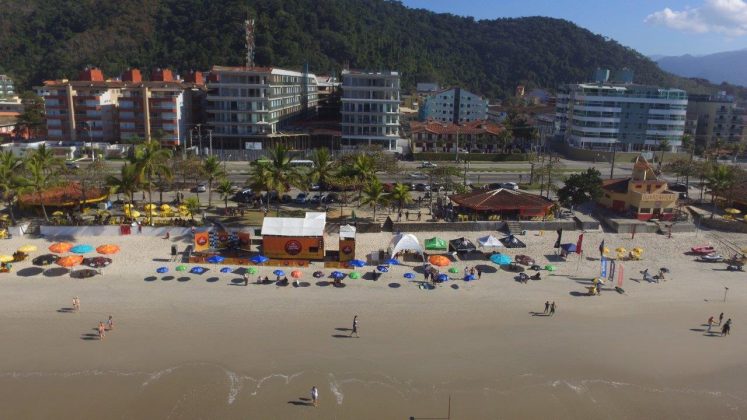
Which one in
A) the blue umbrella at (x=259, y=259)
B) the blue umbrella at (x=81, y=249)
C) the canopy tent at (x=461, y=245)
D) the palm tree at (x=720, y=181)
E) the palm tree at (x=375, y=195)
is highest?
the palm tree at (x=720, y=181)

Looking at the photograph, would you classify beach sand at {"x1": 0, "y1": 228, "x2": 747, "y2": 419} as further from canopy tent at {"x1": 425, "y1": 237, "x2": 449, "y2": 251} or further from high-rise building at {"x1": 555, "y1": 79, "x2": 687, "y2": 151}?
high-rise building at {"x1": 555, "y1": 79, "x2": 687, "y2": 151}

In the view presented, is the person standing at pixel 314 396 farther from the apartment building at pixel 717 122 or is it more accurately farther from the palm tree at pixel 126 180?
the apartment building at pixel 717 122

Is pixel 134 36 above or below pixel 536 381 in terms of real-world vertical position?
above

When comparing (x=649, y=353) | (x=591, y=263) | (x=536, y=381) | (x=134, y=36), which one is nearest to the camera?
(x=536, y=381)

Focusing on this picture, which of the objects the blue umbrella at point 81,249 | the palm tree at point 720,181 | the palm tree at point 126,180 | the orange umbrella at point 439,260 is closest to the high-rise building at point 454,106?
the palm tree at point 720,181

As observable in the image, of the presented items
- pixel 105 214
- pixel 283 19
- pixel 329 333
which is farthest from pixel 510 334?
pixel 283 19

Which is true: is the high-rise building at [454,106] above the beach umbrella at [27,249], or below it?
above

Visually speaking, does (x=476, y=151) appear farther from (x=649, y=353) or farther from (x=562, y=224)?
(x=649, y=353)
